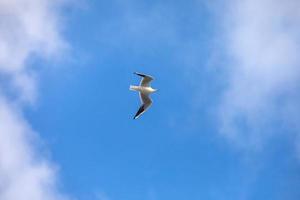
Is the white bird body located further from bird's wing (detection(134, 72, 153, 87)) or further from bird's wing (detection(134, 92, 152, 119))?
bird's wing (detection(134, 92, 152, 119))

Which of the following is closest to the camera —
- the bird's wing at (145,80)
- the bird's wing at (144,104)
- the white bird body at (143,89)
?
the bird's wing at (145,80)

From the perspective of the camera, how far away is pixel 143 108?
79125 mm

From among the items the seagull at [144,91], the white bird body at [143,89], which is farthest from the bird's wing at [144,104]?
the white bird body at [143,89]

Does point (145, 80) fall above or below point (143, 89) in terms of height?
above

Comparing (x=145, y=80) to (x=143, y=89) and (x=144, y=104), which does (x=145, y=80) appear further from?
(x=144, y=104)

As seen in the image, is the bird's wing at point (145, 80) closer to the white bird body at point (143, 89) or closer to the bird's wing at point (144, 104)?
the white bird body at point (143, 89)

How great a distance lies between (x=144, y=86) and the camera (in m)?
76.9

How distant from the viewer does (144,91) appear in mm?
77375

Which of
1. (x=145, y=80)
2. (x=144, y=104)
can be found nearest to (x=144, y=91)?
(x=145, y=80)


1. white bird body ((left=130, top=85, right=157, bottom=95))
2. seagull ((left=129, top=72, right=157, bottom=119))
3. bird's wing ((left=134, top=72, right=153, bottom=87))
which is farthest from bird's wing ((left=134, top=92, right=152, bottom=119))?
bird's wing ((left=134, top=72, right=153, bottom=87))

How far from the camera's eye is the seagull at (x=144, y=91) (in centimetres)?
7625

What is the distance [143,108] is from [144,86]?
2.90 m

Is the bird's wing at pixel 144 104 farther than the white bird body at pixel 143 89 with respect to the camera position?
Yes

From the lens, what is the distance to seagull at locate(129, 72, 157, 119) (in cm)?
7625
